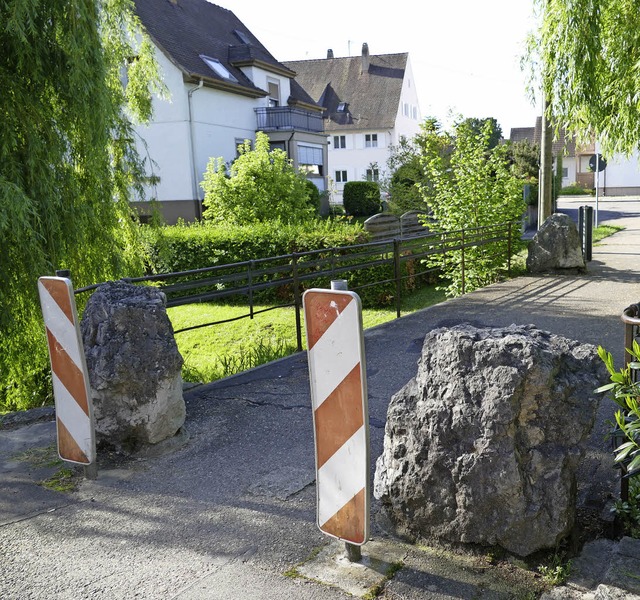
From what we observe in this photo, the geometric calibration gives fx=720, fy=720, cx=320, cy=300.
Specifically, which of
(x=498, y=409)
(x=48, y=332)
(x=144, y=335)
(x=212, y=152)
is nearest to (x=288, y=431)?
(x=144, y=335)

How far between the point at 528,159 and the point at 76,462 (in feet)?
128

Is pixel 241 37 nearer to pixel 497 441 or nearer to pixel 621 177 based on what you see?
pixel 497 441

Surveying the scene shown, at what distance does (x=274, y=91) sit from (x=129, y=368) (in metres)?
32.9

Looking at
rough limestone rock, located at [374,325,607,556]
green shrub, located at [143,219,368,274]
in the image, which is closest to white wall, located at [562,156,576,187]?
green shrub, located at [143,219,368,274]

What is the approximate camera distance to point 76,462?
4578mm

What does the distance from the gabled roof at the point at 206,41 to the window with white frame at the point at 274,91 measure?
0.53 meters

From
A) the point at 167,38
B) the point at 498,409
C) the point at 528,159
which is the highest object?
the point at 167,38

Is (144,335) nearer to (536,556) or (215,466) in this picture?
(215,466)

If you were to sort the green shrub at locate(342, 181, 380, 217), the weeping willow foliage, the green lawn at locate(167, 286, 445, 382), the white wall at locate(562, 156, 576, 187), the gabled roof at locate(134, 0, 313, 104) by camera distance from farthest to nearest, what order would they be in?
1. the white wall at locate(562, 156, 576, 187)
2. the green shrub at locate(342, 181, 380, 217)
3. the gabled roof at locate(134, 0, 313, 104)
4. the green lawn at locate(167, 286, 445, 382)
5. the weeping willow foliage

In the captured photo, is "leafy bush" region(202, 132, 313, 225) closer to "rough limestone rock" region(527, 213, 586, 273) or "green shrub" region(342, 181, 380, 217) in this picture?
"rough limestone rock" region(527, 213, 586, 273)

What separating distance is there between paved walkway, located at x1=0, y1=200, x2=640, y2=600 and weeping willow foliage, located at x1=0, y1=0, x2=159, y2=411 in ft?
7.00

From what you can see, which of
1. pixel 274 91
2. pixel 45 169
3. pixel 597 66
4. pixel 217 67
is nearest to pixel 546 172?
pixel 597 66

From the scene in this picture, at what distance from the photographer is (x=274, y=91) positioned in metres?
35.9

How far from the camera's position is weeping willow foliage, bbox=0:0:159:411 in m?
7.16
